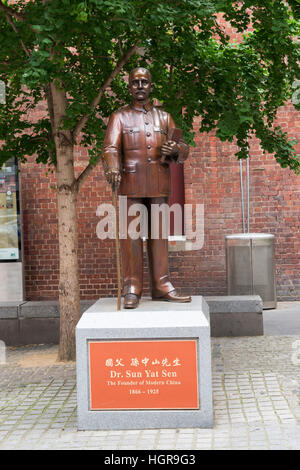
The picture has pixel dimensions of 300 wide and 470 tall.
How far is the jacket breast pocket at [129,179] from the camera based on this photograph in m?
5.98

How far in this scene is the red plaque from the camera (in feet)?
16.8

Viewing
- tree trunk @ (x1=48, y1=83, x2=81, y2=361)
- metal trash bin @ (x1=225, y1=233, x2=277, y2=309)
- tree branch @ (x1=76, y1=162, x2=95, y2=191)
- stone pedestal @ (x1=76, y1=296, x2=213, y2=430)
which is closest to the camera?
stone pedestal @ (x1=76, y1=296, x2=213, y2=430)

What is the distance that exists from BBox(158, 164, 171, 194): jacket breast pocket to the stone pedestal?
137 cm

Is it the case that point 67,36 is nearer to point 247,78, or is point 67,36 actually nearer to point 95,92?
point 95,92

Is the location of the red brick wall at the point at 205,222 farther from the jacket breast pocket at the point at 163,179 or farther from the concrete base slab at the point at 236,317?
the jacket breast pocket at the point at 163,179

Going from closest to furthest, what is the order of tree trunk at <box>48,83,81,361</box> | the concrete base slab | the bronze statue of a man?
the bronze statue of a man < tree trunk at <box>48,83,81,361</box> < the concrete base slab

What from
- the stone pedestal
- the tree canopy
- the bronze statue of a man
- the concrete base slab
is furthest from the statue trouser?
the concrete base slab

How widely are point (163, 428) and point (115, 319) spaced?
3.05 ft

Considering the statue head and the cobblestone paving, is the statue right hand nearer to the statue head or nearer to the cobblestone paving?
the statue head

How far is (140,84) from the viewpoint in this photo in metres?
6.00

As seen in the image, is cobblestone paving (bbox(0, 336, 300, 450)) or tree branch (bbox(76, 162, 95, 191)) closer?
cobblestone paving (bbox(0, 336, 300, 450))

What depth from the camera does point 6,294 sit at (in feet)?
35.6

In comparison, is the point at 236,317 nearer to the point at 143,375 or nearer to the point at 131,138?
the point at 131,138

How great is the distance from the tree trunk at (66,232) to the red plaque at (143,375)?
2699mm
